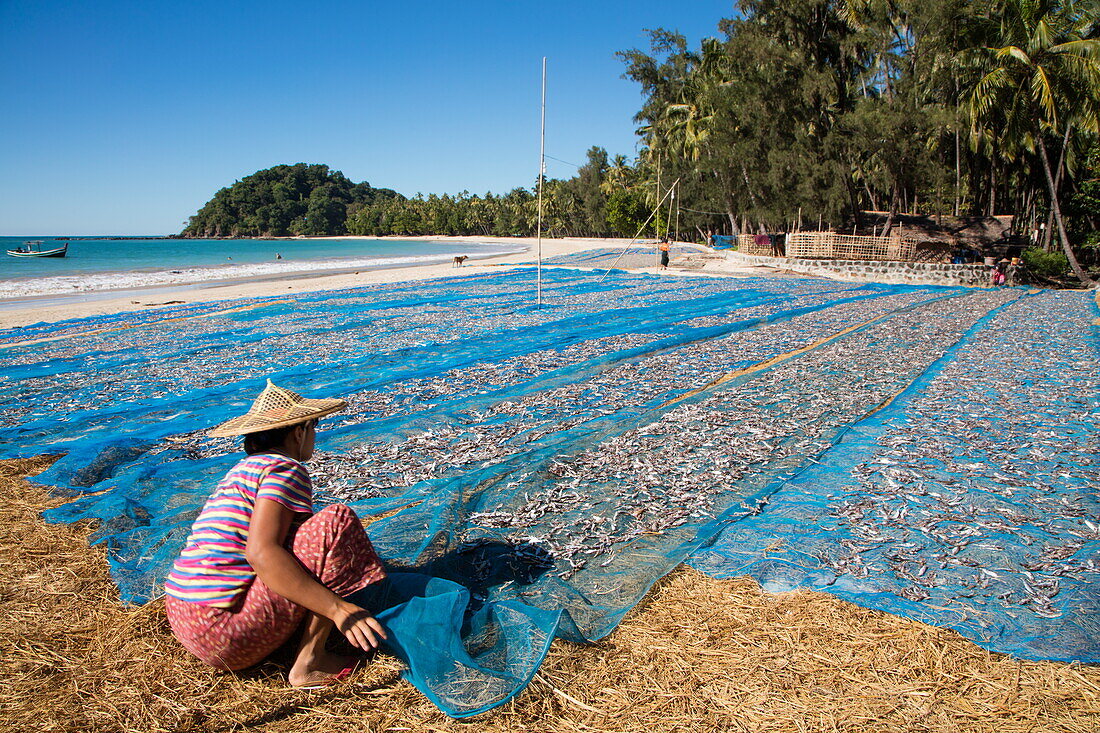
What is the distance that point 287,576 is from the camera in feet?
8.04

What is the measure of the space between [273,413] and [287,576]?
2.26 feet

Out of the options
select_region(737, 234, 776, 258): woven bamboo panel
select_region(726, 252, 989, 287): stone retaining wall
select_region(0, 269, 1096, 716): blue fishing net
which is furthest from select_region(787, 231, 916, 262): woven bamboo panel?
select_region(0, 269, 1096, 716): blue fishing net

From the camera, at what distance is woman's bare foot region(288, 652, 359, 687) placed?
2.61 meters

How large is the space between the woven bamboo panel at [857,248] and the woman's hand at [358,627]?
26249mm

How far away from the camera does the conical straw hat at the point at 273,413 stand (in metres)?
2.67

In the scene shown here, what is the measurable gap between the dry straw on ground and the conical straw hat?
103cm

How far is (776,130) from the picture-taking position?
2844 centimetres

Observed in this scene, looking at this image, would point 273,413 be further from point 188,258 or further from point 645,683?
point 188,258

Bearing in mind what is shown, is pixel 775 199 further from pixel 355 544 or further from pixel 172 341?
pixel 355 544

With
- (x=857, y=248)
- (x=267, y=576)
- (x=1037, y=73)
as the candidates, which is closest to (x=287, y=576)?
(x=267, y=576)

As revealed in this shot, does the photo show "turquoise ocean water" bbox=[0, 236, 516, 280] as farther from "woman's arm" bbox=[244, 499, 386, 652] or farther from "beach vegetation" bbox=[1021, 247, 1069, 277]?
"woman's arm" bbox=[244, 499, 386, 652]

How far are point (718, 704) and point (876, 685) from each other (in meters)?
0.69

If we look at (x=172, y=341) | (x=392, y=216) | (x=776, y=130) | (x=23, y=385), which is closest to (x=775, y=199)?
(x=776, y=130)

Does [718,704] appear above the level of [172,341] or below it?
below
